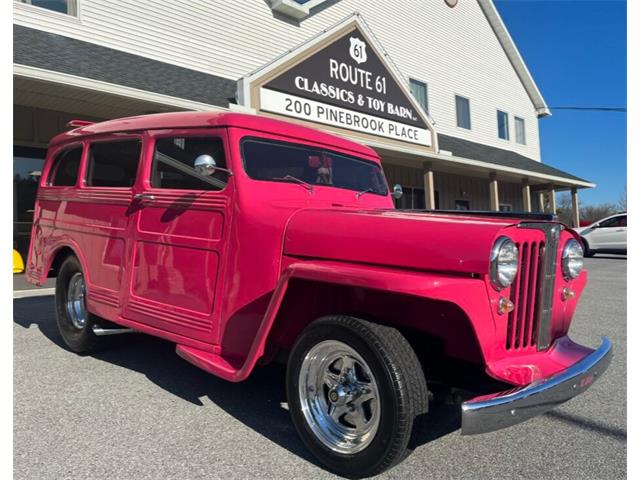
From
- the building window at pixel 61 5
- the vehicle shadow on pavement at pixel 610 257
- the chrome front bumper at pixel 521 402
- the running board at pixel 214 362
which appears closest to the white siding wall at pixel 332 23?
the building window at pixel 61 5

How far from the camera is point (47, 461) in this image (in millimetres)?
2447

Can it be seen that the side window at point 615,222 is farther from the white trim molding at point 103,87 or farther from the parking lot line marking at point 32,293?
the parking lot line marking at point 32,293

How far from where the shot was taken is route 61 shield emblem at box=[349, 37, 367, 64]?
1127cm

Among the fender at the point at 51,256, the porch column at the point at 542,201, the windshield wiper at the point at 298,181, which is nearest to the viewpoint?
the windshield wiper at the point at 298,181

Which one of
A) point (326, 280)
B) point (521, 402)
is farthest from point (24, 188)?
point (521, 402)

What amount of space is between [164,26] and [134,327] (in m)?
Answer: 8.60

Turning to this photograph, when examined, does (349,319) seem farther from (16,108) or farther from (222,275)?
(16,108)

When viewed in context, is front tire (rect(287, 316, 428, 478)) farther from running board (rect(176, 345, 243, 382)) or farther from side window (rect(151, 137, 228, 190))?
side window (rect(151, 137, 228, 190))

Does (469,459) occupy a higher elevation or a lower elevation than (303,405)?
lower

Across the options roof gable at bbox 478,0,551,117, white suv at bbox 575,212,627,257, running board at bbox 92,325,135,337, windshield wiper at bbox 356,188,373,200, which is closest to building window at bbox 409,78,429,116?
roof gable at bbox 478,0,551,117

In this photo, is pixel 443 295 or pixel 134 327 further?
pixel 134 327

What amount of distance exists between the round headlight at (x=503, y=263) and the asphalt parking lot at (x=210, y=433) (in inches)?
37.9

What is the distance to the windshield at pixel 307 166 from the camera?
10.3ft

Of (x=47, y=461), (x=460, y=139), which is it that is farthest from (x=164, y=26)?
(x=460, y=139)
